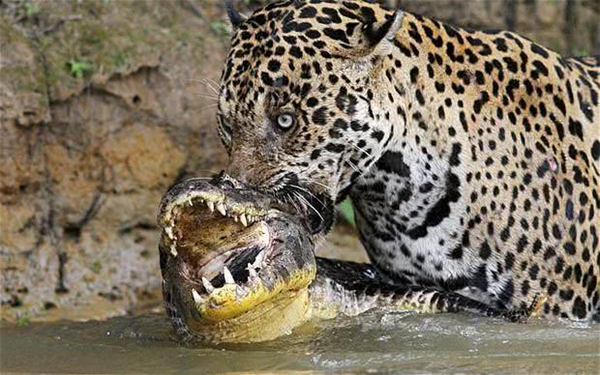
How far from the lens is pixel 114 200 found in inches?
460

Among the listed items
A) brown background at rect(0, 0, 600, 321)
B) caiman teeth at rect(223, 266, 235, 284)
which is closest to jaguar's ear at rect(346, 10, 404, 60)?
caiman teeth at rect(223, 266, 235, 284)

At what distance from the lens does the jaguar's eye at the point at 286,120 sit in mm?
7863

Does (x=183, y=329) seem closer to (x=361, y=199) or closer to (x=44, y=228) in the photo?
(x=361, y=199)

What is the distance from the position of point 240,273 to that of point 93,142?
13.1 ft

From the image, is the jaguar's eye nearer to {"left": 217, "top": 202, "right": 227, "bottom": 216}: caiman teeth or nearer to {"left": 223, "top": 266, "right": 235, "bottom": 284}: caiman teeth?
{"left": 217, "top": 202, "right": 227, "bottom": 216}: caiman teeth

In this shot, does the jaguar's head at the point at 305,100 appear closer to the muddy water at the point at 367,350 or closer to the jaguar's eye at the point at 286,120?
the jaguar's eye at the point at 286,120

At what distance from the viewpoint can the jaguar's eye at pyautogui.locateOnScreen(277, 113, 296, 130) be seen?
25.8ft

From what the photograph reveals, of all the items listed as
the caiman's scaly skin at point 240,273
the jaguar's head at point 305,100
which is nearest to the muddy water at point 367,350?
the caiman's scaly skin at point 240,273

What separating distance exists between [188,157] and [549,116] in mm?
4402

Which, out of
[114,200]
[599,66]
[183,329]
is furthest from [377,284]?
[114,200]

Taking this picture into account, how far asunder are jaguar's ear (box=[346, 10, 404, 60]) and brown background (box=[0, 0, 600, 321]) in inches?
131

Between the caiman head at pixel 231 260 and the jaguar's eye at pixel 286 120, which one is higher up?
the jaguar's eye at pixel 286 120

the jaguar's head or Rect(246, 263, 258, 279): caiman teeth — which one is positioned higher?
the jaguar's head

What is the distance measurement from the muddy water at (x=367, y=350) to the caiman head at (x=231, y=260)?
17cm
